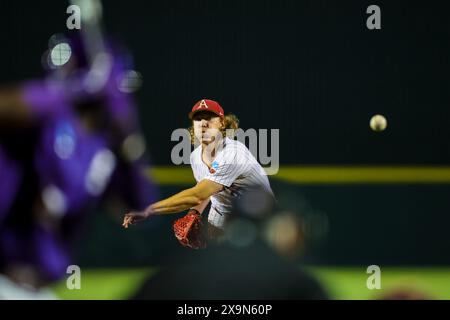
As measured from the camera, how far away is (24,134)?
184 cm

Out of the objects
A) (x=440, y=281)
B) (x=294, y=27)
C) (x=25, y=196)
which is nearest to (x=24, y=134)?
(x=25, y=196)

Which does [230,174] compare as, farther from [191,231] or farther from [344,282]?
[344,282]

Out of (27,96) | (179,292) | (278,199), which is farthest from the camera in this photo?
(278,199)

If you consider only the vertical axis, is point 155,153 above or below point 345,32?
below

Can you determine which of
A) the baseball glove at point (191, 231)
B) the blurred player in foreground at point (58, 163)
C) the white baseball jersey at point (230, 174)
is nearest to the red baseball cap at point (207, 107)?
the white baseball jersey at point (230, 174)

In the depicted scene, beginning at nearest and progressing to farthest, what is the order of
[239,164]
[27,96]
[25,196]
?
[27,96] < [25,196] < [239,164]

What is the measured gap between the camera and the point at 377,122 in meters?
4.49

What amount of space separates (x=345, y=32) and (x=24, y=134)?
2.89 meters

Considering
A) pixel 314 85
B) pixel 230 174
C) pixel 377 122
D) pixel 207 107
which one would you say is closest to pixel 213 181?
pixel 230 174

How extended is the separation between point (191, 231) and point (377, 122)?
1285mm

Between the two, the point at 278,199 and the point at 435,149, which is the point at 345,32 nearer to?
the point at 435,149

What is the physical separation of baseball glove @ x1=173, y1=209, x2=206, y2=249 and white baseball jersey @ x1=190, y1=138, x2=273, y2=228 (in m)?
0.07

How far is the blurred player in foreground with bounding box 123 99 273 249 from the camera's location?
13.1 feet

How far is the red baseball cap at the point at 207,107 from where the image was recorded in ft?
13.8
